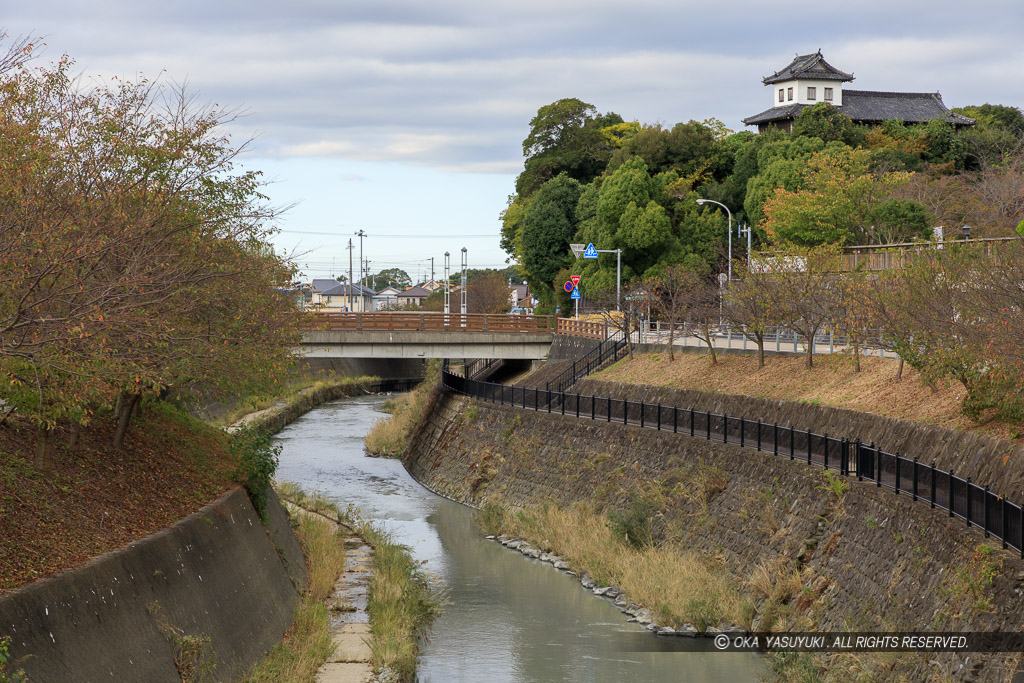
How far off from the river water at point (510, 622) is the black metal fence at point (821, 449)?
4.80m

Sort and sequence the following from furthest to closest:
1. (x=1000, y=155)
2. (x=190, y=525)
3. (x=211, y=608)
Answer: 1. (x=1000, y=155)
2. (x=190, y=525)
3. (x=211, y=608)

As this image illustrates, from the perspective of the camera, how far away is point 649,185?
68438 mm

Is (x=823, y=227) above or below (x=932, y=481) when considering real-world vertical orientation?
above

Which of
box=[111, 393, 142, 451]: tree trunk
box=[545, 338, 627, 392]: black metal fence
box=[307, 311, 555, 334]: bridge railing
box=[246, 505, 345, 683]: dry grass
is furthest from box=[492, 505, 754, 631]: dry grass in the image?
box=[307, 311, 555, 334]: bridge railing

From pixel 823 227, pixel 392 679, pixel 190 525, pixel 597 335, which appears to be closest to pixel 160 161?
pixel 190 525

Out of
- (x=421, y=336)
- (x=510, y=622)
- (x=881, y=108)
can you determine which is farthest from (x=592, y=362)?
(x=881, y=108)

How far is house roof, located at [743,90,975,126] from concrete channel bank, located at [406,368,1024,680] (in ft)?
193

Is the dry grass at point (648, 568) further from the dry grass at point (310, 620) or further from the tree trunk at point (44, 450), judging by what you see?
the tree trunk at point (44, 450)

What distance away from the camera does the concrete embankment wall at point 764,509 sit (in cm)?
1762

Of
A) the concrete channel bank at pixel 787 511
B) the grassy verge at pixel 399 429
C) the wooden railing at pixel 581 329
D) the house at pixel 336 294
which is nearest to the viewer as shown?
the concrete channel bank at pixel 787 511

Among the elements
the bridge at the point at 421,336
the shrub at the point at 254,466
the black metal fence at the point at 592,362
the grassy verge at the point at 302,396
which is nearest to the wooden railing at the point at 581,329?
the bridge at the point at 421,336

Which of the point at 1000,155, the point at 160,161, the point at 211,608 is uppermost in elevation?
the point at 1000,155

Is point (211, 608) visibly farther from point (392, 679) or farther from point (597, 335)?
point (597, 335)

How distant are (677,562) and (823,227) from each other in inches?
1454
